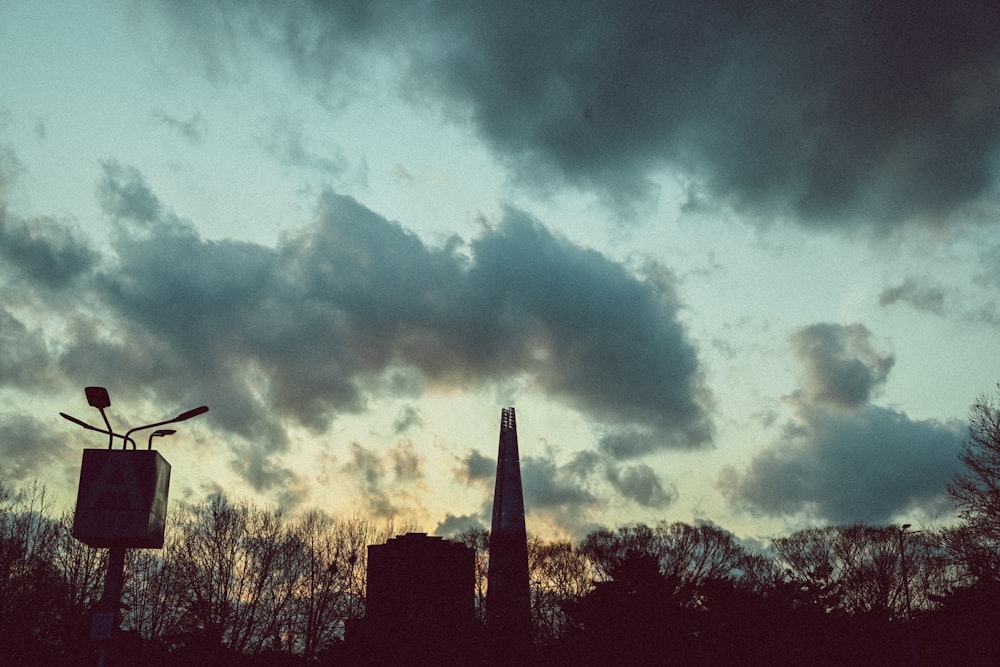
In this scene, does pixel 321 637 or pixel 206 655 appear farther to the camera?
pixel 321 637

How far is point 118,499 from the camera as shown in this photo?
49.6 ft

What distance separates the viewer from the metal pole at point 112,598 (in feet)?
44.3

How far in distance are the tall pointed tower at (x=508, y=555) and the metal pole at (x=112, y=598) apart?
47789mm

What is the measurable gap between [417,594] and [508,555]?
10.3 meters

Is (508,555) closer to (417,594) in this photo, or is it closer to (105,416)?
(417,594)

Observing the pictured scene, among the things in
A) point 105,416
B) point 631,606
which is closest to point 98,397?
point 105,416

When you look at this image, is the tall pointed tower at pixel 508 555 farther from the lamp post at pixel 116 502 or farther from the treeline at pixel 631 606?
the lamp post at pixel 116 502

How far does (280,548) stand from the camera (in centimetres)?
5381

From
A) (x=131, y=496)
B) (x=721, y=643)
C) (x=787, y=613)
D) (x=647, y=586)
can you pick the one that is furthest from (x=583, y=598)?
(x=131, y=496)

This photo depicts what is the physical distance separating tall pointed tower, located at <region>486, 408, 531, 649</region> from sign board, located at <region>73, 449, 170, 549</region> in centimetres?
4778

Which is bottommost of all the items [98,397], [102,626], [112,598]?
[102,626]

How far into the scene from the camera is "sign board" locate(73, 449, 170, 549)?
1490 centimetres

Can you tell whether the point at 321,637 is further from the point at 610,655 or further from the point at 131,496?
the point at 131,496

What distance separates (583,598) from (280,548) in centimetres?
2073
